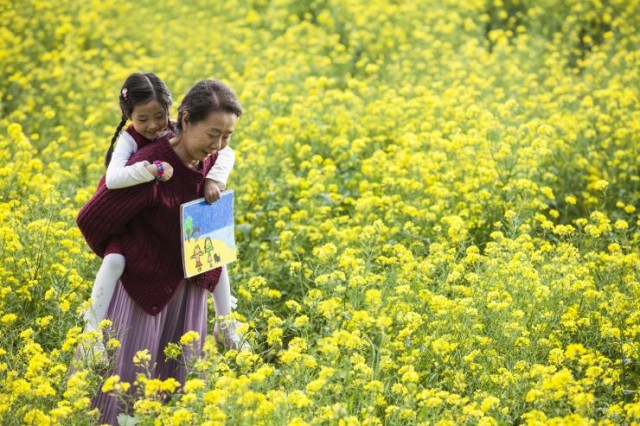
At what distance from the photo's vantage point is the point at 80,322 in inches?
173

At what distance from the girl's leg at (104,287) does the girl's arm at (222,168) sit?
556 mm

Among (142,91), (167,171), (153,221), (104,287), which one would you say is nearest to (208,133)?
(167,171)

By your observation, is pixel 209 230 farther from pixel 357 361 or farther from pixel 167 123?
pixel 357 361

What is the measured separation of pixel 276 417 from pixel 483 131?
12.1ft

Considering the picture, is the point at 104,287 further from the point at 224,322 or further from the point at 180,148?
the point at 180,148

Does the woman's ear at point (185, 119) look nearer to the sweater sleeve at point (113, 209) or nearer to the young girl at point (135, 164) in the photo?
the young girl at point (135, 164)

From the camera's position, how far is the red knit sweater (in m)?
3.69

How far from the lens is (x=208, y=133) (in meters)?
3.68

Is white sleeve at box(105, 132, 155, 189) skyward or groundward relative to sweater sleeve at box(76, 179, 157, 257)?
skyward

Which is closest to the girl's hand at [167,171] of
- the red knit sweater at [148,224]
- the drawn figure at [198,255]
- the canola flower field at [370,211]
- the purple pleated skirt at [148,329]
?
the red knit sweater at [148,224]

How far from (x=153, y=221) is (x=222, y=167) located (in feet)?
1.36

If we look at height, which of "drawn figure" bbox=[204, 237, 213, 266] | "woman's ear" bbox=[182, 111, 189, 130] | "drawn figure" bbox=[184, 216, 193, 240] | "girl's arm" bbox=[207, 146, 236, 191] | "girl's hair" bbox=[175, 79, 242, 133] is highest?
"girl's hair" bbox=[175, 79, 242, 133]

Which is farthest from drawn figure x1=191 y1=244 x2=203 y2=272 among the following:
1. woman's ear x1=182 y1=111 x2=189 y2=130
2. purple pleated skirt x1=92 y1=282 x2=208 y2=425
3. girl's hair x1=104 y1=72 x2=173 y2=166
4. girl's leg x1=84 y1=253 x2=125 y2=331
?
girl's hair x1=104 y1=72 x2=173 y2=166

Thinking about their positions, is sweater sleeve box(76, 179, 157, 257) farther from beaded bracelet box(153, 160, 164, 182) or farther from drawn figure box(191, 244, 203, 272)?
drawn figure box(191, 244, 203, 272)
